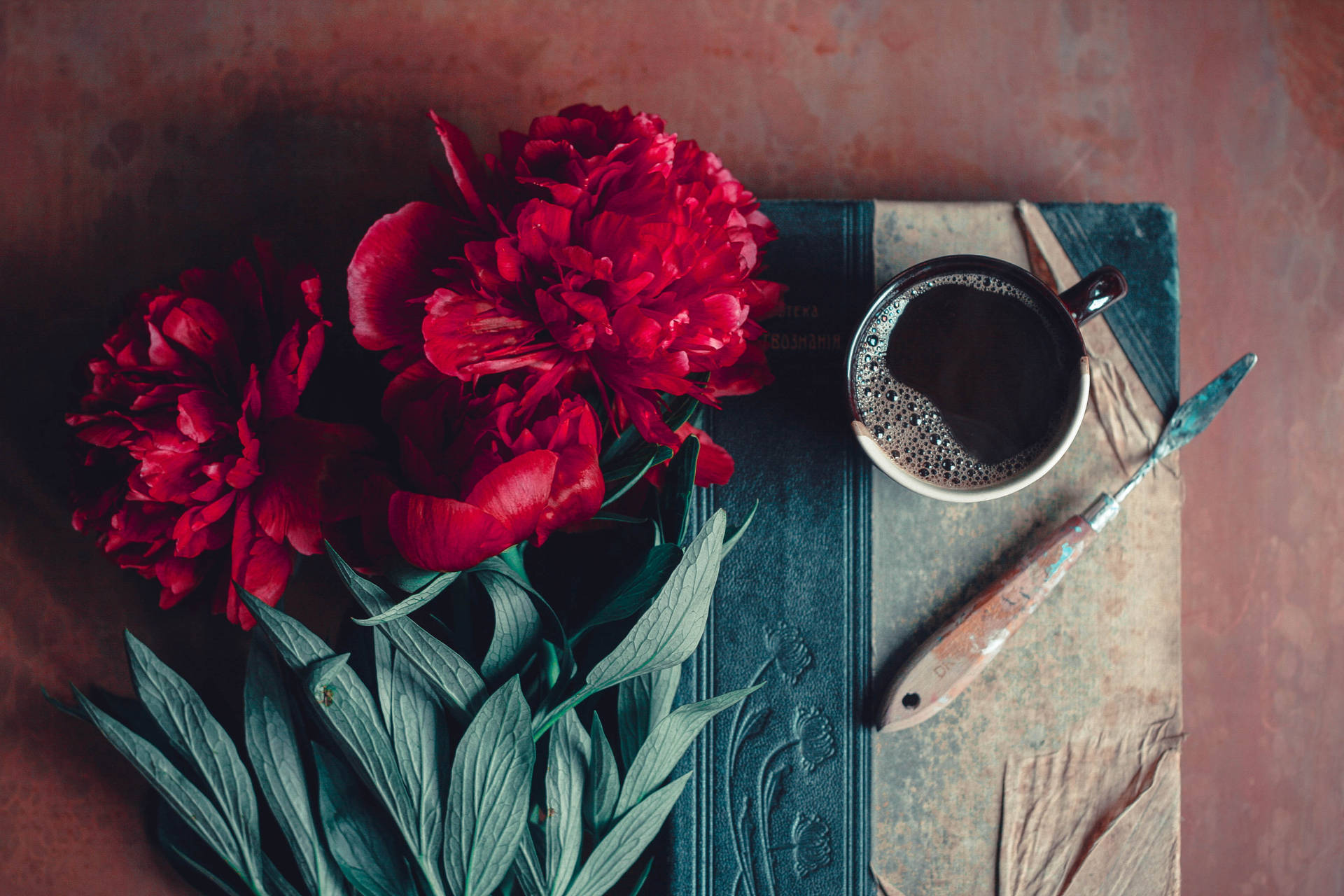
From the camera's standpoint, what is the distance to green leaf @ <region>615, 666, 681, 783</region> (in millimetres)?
474

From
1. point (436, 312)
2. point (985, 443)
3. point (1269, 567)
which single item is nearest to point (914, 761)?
point (985, 443)

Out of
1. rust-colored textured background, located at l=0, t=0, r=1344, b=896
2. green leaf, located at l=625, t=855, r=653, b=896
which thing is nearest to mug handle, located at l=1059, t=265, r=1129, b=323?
rust-colored textured background, located at l=0, t=0, r=1344, b=896

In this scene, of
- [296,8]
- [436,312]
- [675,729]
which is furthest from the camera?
[296,8]

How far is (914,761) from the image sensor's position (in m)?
0.54

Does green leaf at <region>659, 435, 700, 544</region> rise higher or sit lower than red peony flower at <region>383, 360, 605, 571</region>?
lower

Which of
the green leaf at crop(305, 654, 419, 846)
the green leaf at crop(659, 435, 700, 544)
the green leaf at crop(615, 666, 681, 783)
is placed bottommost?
the green leaf at crop(615, 666, 681, 783)

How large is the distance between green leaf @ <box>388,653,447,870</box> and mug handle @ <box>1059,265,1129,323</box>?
455 mm

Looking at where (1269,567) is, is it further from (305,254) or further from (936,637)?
(305,254)

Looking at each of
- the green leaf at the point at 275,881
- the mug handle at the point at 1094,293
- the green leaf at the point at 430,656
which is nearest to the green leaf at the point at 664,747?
the green leaf at the point at 430,656

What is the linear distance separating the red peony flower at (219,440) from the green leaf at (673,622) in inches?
6.3

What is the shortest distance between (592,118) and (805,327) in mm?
210

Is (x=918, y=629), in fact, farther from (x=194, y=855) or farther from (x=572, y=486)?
(x=194, y=855)

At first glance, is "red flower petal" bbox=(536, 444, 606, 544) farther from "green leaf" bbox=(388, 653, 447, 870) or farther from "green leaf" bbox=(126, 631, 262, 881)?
"green leaf" bbox=(126, 631, 262, 881)

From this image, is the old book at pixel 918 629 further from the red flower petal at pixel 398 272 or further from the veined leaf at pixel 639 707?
the red flower petal at pixel 398 272
